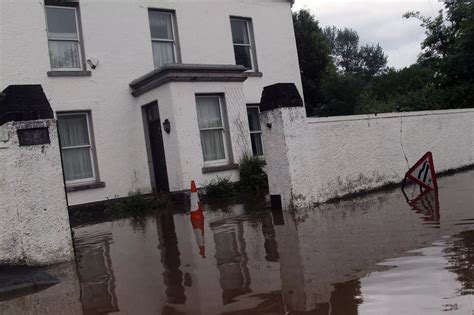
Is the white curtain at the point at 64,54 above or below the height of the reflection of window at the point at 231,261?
above

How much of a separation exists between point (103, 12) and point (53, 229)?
913 centimetres

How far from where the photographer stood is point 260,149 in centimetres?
1559

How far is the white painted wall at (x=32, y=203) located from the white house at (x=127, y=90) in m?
6.25

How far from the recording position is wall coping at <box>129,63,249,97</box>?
1231cm

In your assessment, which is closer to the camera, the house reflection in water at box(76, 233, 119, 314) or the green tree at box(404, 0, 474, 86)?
the house reflection in water at box(76, 233, 119, 314)

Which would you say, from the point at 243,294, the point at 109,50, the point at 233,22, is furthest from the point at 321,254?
the point at 233,22

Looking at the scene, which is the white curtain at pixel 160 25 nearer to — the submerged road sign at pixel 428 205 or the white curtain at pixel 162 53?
the white curtain at pixel 162 53

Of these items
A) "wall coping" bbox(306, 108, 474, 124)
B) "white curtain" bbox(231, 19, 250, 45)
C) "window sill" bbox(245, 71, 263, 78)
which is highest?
"white curtain" bbox(231, 19, 250, 45)

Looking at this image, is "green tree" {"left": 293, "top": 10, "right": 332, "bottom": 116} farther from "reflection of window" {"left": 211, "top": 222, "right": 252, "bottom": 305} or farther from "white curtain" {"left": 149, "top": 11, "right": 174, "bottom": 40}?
"reflection of window" {"left": 211, "top": 222, "right": 252, "bottom": 305}

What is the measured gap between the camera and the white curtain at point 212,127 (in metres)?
13.4

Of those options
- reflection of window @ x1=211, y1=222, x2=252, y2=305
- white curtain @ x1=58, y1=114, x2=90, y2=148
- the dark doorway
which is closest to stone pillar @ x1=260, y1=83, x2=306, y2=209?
reflection of window @ x1=211, y1=222, x2=252, y2=305

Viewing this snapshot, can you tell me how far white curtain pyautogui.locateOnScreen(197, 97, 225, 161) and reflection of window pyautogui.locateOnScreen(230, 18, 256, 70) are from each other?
3.00m

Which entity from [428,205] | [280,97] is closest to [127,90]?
[280,97]

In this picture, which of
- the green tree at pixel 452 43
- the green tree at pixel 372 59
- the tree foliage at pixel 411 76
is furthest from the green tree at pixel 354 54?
the green tree at pixel 452 43
